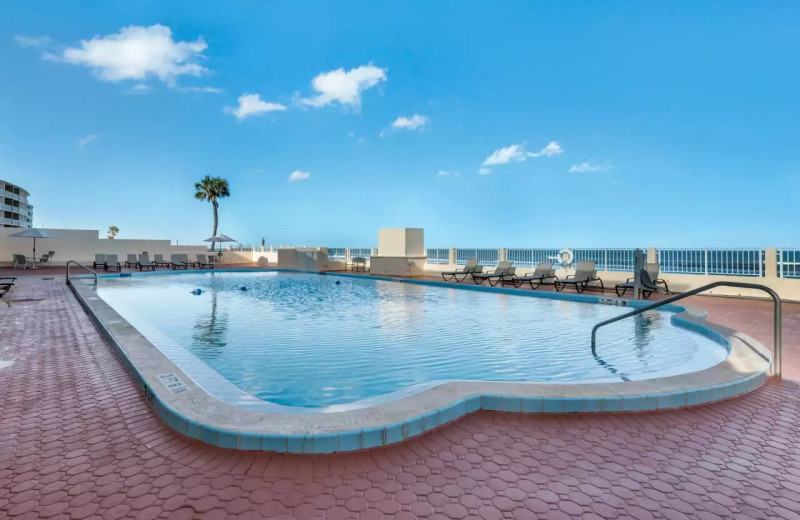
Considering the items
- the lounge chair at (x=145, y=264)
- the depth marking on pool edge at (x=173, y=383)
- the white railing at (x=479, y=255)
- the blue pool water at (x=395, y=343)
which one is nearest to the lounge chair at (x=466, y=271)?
the white railing at (x=479, y=255)

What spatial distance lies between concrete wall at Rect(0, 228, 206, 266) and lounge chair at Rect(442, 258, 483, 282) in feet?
60.5

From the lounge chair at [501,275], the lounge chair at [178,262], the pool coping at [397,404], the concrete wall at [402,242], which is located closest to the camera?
the pool coping at [397,404]

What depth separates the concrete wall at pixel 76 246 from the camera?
20578 millimetres

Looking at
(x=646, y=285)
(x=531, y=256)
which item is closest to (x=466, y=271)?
(x=531, y=256)

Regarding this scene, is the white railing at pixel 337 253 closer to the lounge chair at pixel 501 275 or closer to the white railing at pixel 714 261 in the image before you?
the lounge chair at pixel 501 275

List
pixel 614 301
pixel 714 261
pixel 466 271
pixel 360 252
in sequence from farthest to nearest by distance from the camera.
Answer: pixel 360 252, pixel 466 271, pixel 714 261, pixel 614 301

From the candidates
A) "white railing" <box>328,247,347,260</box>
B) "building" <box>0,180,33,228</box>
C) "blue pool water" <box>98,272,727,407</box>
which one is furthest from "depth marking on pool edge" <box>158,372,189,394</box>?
"building" <box>0,180,33,228</box>

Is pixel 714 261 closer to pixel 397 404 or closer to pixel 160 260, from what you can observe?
pixel 397 404

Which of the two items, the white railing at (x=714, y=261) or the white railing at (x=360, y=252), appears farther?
the white railing at (x=360, y=252)

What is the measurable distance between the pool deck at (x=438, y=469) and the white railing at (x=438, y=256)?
13.2 metres

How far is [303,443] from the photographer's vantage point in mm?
2279

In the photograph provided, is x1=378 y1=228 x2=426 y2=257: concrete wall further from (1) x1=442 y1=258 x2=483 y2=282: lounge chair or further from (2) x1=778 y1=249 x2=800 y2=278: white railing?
(2) x1=778 y1=249 x2=800 y2=278: white railing

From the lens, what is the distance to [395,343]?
18.2ft

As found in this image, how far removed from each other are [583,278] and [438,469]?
10009 millimetres
